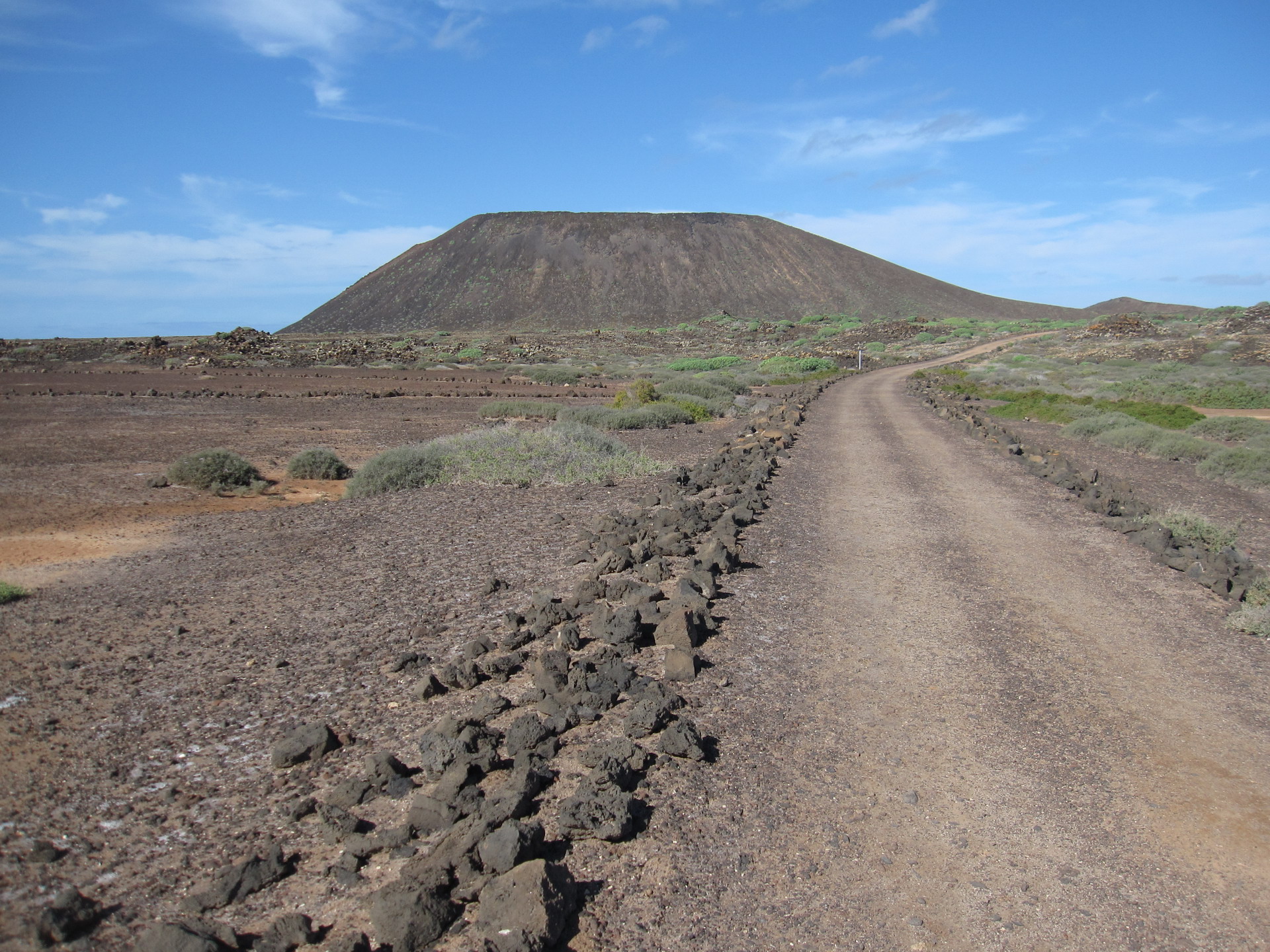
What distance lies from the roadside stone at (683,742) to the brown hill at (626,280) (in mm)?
101003

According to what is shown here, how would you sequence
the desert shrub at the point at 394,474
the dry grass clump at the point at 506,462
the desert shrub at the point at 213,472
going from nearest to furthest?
the desert shrub at the point at 394,474 → the dry grass clump at the point at 506,462 → the desert shrub at the point at 213,472

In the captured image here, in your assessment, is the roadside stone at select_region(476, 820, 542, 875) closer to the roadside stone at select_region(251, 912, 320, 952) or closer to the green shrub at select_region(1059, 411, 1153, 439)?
the roadside stone at select_region(251, 912, 320, 952)

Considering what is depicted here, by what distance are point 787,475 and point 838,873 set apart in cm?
1055

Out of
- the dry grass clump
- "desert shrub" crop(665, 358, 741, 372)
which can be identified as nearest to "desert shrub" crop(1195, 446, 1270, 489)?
the dry grass clump

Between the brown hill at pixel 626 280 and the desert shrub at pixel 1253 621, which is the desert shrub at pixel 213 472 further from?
the brown hill at pixel 626 280

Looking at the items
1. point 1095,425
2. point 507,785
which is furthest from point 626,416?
point 507,785

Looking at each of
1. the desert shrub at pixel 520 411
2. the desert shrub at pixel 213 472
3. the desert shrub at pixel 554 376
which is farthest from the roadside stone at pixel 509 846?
the desert shrub at pixel 554 376

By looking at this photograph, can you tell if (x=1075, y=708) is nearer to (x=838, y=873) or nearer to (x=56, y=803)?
(x=838, y=873)

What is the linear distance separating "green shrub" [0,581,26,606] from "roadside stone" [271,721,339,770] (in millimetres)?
4544

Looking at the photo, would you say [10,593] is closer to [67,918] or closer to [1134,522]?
[67,918]

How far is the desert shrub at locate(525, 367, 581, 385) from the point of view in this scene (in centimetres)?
4191

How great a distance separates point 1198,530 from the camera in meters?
9.31

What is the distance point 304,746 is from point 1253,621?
6853 mm

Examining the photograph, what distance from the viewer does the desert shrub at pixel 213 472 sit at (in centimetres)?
1327
